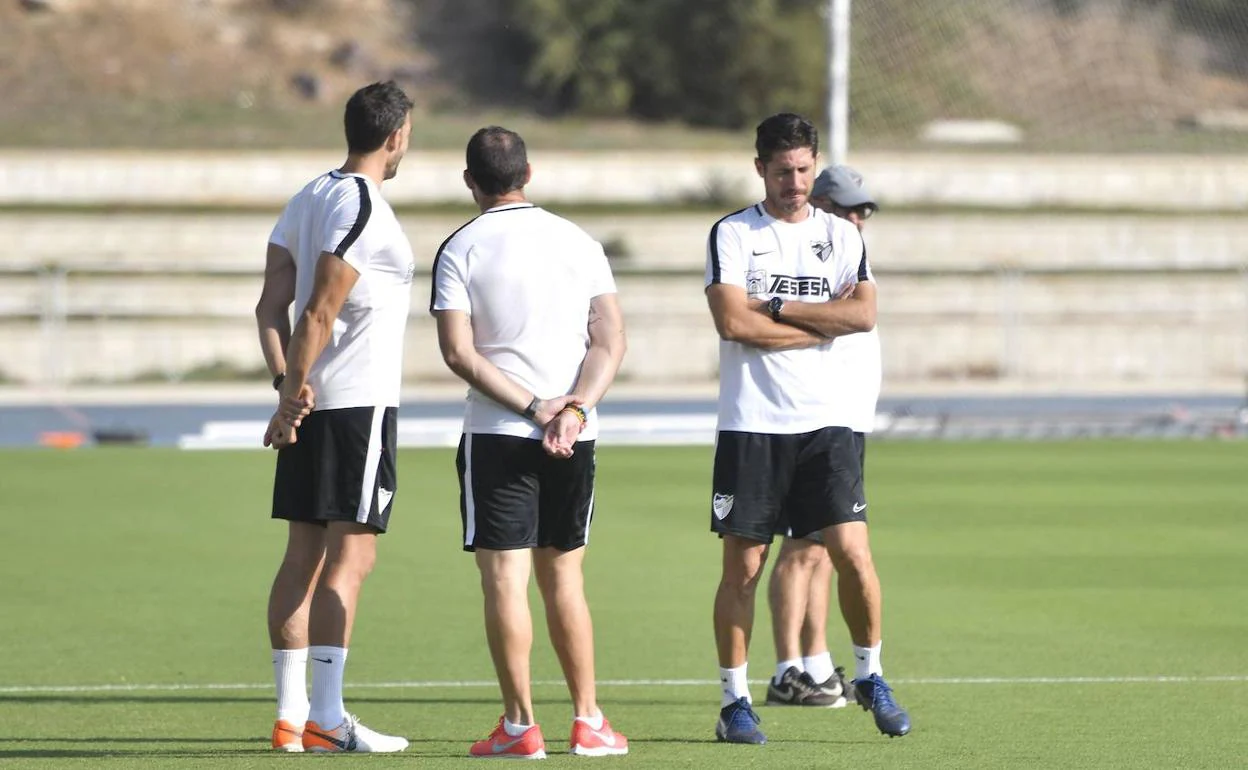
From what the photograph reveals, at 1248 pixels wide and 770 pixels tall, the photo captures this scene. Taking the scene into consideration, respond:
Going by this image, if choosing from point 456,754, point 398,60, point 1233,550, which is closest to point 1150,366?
point 1233,550

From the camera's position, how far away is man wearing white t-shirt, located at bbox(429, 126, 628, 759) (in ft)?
20.1

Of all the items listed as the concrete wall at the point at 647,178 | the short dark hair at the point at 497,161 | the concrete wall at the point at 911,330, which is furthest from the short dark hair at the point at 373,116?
the concrete wall at the point at 647,178

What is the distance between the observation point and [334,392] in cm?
631

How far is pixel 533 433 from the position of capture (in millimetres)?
6129

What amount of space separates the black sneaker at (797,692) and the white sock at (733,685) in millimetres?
975

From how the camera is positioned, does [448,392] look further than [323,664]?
Yes

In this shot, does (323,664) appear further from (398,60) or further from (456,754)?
(398,60)

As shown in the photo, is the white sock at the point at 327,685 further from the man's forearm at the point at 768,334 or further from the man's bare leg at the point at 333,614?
the man's forearm at the point at 768,334

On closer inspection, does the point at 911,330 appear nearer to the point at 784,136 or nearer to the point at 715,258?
the point at 715,258

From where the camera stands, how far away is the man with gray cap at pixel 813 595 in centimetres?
754

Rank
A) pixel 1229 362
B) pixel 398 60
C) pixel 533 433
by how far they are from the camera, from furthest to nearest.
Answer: pixel 398 60 < pixel 1229 362 < pixel 533 433

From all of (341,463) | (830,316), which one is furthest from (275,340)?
(830,316)

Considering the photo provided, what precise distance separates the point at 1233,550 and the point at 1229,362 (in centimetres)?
2016

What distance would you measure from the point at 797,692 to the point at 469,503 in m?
1.96
